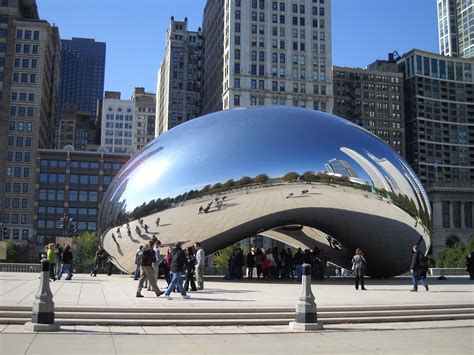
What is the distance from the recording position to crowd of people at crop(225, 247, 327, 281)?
22.4 meters

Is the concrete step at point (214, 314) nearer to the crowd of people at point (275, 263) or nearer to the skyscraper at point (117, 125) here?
the crowd of people at point (275, 263)

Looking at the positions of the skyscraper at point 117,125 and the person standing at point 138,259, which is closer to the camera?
the person standing at point 138,259

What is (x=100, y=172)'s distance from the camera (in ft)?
362

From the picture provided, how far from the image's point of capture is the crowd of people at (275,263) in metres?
22.4

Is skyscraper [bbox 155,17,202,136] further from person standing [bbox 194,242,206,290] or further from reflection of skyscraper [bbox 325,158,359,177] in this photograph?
person standing [bbox 194,242,206,290]

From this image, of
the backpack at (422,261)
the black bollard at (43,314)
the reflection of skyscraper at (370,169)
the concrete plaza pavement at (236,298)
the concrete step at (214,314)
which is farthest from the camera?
the reflection of skyscraper at (370,169)

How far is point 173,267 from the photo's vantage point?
14648 mm

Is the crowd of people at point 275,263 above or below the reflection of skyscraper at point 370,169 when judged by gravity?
below

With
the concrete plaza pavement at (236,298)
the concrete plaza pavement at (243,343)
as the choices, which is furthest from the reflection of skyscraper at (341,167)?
the concrete plaza pavement at (243,343)

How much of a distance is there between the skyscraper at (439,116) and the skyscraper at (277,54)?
55948mm

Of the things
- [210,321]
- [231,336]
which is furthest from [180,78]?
[231,336]

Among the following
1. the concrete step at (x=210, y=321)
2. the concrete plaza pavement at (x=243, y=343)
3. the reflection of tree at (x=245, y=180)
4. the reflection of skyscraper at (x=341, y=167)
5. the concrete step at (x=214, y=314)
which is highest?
the reflection of skyscraper at (x=341, y=167)

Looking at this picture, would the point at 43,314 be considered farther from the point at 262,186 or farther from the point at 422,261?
the point at 422,261

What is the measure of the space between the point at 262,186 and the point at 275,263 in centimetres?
704
